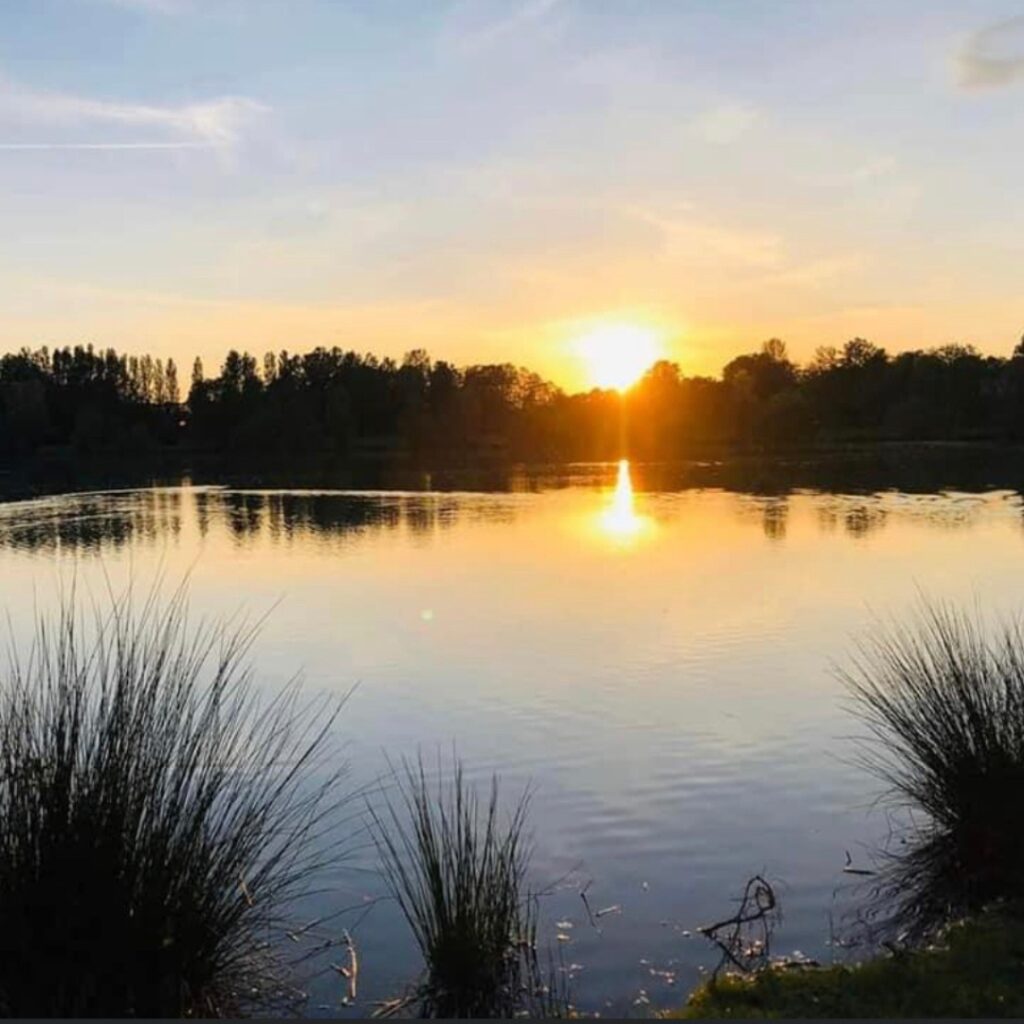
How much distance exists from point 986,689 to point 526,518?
24.7 m

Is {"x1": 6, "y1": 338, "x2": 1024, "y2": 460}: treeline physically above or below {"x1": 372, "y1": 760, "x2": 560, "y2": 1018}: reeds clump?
above

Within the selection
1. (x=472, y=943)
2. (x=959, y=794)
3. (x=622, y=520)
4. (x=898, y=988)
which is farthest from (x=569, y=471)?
(x=898, y=988)

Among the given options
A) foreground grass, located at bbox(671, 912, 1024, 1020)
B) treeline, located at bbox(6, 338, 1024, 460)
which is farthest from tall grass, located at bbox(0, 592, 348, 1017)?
treeline, located at bbox(6, 338, 1024, 460)

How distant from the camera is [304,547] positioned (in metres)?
24.9

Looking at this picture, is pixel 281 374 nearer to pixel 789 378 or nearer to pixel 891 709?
pixel 789 378

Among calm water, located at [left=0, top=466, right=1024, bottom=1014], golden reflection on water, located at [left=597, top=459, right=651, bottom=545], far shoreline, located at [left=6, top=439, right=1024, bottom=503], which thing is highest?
far shoreline, located at [left=6, top=439, right=1024, bottom=503]

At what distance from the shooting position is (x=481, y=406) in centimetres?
9694

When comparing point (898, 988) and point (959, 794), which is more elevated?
point (959, 794)

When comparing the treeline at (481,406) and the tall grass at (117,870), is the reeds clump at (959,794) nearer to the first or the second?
the tall grass at (117,870)

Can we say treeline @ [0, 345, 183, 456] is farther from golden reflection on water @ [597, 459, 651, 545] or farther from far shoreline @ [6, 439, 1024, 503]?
golden reflection on water @ [597, 459, 651, 545]

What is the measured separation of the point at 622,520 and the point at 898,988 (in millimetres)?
26072

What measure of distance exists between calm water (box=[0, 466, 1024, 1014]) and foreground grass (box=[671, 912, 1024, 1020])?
0.58 meters

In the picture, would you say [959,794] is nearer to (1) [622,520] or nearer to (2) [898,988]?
(2) [898,988]

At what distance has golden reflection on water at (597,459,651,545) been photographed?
26.4 meters
